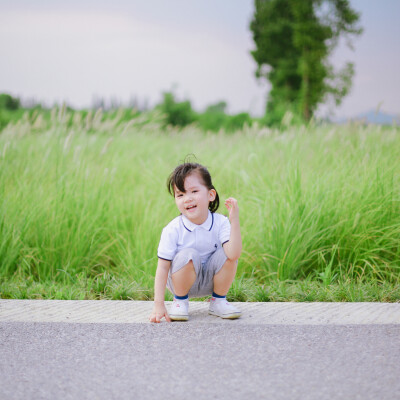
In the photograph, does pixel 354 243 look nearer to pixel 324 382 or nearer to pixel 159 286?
pixel 159 286

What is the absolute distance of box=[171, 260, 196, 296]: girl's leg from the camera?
8.84 feet

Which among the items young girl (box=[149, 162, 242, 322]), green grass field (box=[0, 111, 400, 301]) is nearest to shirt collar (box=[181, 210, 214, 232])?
young girl (box=[149, 162, 242, 322])

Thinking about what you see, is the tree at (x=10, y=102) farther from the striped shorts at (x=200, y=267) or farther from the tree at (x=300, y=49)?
the striped shorts at (x=200, y=267)

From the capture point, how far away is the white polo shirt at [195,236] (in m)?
2.76

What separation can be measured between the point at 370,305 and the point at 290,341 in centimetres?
77

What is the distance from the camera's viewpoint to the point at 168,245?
2736 mm

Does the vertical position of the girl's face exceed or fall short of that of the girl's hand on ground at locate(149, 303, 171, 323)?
it exceeds it

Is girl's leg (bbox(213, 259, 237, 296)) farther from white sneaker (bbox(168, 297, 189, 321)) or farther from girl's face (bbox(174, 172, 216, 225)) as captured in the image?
girl's face (bbox(174, 172, 216, 225))

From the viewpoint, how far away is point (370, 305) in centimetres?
295

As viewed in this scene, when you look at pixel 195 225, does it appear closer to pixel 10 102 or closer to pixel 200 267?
pixel 200 267

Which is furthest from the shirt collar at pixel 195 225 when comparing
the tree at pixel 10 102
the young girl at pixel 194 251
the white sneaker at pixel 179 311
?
the tree at pixel 10 102

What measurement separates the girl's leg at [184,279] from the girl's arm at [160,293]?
2.1 inches

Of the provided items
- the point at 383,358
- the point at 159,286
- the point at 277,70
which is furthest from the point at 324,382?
the point at 277,70

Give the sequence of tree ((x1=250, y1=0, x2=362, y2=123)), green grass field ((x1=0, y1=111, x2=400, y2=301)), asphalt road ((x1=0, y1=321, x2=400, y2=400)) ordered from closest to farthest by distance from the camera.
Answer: asphalt road ((x1=0, y1=321, x2=400, y2=400)) → green grass field ((x1=0, y1=111, x2=400, y2=301)) → tree ((x1=250, y1=0, x2=362, y2=123))
